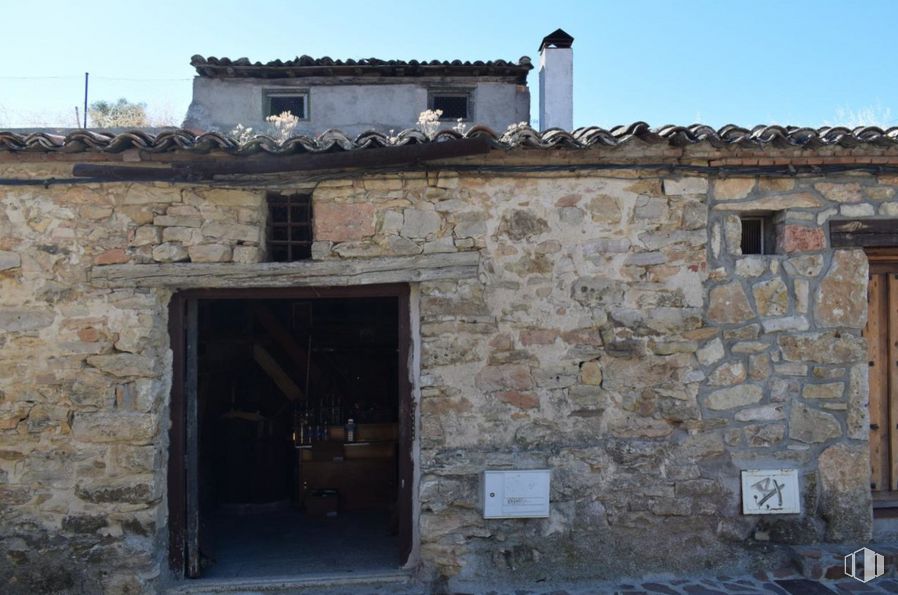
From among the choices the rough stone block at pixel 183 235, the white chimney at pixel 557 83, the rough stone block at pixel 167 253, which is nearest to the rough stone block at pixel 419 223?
the rough stone block at pixel 183 235

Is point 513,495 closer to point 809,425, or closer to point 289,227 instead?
point 809,425

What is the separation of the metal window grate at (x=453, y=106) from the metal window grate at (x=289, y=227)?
274 inches

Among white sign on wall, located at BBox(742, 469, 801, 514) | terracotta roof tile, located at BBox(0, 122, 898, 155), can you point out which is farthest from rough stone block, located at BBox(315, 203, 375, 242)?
white sign on wall, located at BBox(742, 469, 801, 514)

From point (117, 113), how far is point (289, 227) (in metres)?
15.7

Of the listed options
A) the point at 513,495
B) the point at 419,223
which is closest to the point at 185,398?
the point at 419,223

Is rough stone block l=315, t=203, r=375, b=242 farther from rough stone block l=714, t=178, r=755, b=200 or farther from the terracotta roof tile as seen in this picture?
rough stone block l=714, t=178, r=755, b=200

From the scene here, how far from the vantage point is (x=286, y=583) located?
14.8ft

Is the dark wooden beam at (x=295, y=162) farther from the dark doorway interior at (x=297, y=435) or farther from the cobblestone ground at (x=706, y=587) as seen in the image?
the cobblestone ground at (x=706, y=587)

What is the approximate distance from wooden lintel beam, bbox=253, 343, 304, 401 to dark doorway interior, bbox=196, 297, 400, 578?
0.03 ft

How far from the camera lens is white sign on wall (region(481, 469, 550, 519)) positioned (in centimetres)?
445

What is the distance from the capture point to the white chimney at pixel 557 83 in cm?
1023

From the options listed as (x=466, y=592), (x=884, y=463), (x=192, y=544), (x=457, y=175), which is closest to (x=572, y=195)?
(x=457, y=175)

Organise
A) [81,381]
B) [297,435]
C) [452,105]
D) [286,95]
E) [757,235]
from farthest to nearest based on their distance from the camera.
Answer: [452,105] → [286,95] → [297,435] → [757,235] → [81,381]

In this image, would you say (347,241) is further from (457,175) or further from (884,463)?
(884,463)
